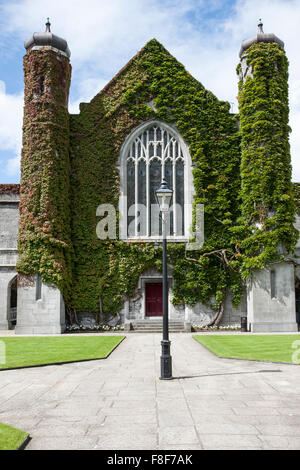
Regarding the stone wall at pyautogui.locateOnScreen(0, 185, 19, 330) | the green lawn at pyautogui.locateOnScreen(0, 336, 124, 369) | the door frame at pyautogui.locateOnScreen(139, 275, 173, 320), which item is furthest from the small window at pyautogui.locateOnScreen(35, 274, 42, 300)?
the door frame at pyautogui.locateOnScreen(139, 275, 173, 320)

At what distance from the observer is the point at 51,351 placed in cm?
1427

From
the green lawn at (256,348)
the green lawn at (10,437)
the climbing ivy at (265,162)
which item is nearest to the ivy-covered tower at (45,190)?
the green lawn at (256,348)

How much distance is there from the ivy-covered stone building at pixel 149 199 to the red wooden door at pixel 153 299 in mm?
55

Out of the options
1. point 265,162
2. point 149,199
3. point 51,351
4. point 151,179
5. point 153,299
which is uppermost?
point 265,162

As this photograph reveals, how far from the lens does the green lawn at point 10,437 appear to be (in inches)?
202

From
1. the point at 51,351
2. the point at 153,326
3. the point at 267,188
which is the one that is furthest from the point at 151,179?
the point at 51,351

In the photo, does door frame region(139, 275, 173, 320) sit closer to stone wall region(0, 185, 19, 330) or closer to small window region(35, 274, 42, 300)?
small window region(35, 274, 42, 300)

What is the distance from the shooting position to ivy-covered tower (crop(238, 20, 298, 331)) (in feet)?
72.5

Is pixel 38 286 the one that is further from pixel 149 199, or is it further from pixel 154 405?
pixel 154 405

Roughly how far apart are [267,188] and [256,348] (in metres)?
10.3

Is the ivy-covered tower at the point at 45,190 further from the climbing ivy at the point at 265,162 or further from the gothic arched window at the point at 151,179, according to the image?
the climbing ivy at the point at 265,162

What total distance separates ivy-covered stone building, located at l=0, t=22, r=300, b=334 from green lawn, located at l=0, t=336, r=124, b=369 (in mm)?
5167

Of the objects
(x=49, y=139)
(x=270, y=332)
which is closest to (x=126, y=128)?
(x=49, y=139)

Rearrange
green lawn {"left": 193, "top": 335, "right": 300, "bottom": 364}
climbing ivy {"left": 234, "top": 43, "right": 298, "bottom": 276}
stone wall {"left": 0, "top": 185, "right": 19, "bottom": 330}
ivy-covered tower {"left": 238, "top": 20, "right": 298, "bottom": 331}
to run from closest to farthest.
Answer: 1. green lawn {"left": 193, "top": 335, "right": 300, "bottom": 364}
2. ivy-covered tower {"left": 238, "top": 20, "right": 298, "bottom": 331}
3. climbing ivy {"left": 234, "top": 43, "right": 298, "bottom": 276}
4. stone wall {"left": 0, "top": 185, "right": 19, "bottom": 330}
